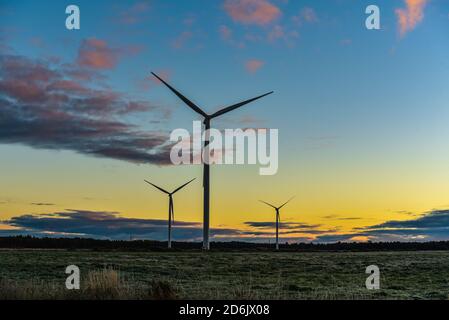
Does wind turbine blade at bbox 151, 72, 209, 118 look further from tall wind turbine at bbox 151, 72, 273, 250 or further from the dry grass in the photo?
the dry grass

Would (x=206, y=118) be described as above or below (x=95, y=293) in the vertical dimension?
above

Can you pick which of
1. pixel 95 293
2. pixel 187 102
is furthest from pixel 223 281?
pixel 187 102

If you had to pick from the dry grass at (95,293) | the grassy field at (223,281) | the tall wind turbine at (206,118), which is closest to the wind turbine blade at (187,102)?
the tall wind turbine at (206,118)

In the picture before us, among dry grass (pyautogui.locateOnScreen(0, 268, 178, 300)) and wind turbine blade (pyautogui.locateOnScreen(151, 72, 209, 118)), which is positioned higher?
wind turbine blade (pyautogui.locateOnScreen(151, 72, 209, 118))

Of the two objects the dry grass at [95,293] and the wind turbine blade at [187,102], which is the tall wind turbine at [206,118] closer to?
the wind turbine blade at [187,102]

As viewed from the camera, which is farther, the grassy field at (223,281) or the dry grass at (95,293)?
the grassy field at (223,281)

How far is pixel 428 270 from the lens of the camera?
52.2m

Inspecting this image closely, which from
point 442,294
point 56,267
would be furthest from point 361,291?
point 56,267

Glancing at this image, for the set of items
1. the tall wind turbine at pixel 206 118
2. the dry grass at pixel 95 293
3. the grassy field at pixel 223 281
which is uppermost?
the tall wind turbine at pixel 206 118

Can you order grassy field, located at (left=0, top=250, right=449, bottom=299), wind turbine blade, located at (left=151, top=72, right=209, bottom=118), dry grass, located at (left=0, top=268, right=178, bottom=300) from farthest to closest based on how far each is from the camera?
wind turbine blade, located at (left=151, top=72, right=209, bottom=118) → grassy field, located at (left=0, top=250, right=449, bottom=299) → dry grass, located at (left=0, top=268, right=178, bottom=300)

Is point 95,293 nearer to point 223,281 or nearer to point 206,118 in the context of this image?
point 223,281

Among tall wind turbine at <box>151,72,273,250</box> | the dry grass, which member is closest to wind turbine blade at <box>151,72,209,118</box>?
tall wind turbine at <box>151,72,273,250</box>
